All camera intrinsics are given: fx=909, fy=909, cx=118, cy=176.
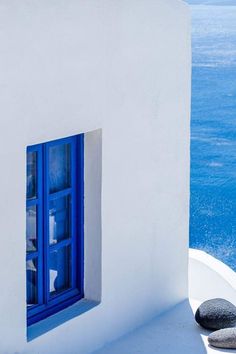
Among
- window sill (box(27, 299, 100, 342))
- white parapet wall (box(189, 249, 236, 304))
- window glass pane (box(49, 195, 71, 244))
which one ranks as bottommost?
white parapet wall (box(189, 249, 236, 304))

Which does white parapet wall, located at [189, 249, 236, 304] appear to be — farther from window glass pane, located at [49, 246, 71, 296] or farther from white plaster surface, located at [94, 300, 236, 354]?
window glass pane, located at [49, 246, 71, 296]

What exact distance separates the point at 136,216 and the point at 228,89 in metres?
27.6

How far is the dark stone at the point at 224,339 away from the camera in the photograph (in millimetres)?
6887

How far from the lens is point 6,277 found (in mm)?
5574

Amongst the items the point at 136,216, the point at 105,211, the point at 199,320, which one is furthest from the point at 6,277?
the point at 199,320

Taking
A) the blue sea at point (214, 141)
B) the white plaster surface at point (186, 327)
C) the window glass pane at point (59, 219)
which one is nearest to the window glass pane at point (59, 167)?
the window glass pane at point (59, 219)

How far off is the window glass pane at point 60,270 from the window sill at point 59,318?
0.15 meters

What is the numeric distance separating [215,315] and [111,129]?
5.95ft

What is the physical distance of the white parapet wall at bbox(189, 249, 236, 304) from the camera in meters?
8.38

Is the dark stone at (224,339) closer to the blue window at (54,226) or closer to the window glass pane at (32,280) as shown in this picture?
the blue window at (54,226)

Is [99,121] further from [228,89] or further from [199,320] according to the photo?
[228,89]

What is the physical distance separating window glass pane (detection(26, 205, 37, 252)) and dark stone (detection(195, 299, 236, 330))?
182cm

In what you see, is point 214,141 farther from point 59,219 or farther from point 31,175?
point 31,175

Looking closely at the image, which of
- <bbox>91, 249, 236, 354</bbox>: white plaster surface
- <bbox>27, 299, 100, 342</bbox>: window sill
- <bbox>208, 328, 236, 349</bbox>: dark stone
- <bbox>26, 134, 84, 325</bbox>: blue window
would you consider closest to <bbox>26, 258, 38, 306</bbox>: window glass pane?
<bbox>26, 134, 84, 325</bbox>: blue window
